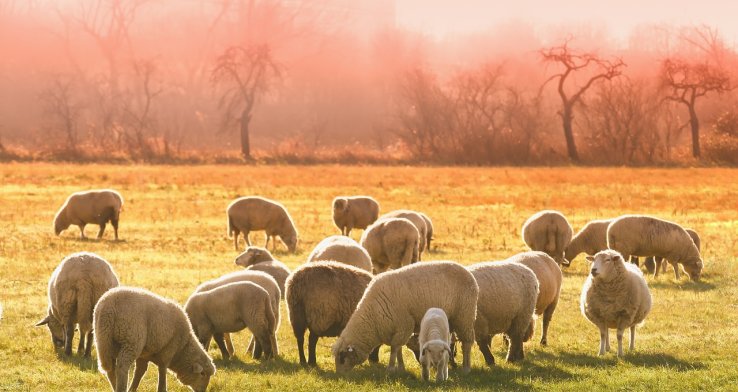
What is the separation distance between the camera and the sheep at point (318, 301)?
42.4ft

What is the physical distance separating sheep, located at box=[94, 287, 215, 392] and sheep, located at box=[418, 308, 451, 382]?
2.29m

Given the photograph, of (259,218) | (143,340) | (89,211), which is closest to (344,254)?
(143,340)

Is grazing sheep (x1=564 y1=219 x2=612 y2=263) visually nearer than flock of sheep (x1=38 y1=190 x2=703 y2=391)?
No

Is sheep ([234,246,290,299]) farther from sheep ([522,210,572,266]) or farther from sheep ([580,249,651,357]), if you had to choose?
sheep ([522,210,572,266])

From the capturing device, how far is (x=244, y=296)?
13273mm

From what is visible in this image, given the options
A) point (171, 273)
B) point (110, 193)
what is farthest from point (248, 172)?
point (171, 273)

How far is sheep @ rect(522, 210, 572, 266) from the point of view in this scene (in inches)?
891

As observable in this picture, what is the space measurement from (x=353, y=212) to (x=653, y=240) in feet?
31.0

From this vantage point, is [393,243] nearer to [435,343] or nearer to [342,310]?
[342,310]

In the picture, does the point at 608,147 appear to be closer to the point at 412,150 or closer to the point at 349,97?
the point at 412,150

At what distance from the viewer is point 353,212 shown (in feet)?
91.7

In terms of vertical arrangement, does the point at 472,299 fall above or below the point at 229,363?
above

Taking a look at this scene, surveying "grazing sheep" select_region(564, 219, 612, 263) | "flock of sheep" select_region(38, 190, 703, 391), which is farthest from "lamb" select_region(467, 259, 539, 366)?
"grazing sheep" select_region(564, 219, 612, 263)

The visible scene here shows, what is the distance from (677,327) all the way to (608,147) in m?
53.9
